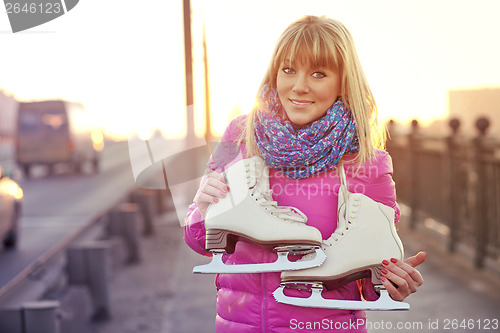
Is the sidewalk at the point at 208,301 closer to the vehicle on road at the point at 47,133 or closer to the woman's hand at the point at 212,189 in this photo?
the woman's hand at the point at 212,189

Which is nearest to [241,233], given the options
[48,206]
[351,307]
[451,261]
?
[351,307]

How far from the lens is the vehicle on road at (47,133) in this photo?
25250mm

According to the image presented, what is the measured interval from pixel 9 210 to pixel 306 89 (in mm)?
8519

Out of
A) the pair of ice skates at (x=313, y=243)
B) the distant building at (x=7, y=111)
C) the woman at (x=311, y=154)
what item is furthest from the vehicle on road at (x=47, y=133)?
the distant building at (x=7, y=111)

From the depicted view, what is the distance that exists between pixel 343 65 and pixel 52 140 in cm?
2539

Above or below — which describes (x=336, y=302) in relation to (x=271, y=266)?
below

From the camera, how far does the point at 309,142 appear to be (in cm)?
181

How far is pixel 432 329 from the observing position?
4898mm

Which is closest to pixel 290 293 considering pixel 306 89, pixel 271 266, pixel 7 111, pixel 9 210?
pixel 271 266

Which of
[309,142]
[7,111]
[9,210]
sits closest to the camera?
[309,142]

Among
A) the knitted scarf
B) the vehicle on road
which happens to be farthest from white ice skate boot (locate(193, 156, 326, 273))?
the vehicle on road

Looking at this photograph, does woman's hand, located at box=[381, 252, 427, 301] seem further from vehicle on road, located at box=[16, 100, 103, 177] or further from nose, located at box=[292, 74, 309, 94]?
vehicle on road, located at box=[16, 100, 103, 177]

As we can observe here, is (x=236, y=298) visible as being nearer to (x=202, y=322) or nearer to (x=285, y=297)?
(x=285, y=297)

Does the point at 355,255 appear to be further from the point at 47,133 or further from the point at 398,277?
the point at 47,133
